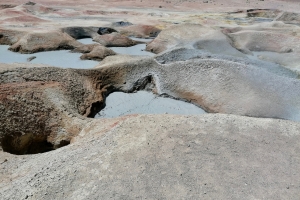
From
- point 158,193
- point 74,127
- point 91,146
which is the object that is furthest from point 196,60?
point 158,193

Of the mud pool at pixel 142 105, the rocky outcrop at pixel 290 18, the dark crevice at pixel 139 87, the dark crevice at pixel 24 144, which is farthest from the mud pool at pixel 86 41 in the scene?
the rocky outcrop at pixel 290 18

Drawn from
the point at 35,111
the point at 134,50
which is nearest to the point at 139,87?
the point at 35,111

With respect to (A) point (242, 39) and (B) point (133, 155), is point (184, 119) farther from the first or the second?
(A) point (242, 39)

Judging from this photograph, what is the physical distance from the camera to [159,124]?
9719mm

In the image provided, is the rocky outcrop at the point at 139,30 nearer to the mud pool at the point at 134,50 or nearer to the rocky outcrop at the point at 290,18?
the mud pool at the point at 134,50

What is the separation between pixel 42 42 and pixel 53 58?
232 cm

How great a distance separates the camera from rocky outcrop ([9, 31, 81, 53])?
2148cm

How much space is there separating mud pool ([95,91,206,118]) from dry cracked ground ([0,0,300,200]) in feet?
1.12

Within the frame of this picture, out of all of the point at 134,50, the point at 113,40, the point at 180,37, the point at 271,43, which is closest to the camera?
the point at 180,37

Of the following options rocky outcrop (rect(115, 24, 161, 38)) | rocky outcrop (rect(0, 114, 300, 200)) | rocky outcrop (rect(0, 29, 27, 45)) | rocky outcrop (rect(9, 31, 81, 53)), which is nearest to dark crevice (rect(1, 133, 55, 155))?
rocky outcrop (rect(0, 114, 300, 200))

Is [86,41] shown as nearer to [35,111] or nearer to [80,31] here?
[80,31]

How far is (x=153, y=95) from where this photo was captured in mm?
16422

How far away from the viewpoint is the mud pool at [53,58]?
1958cm

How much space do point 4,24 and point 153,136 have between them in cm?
2238
